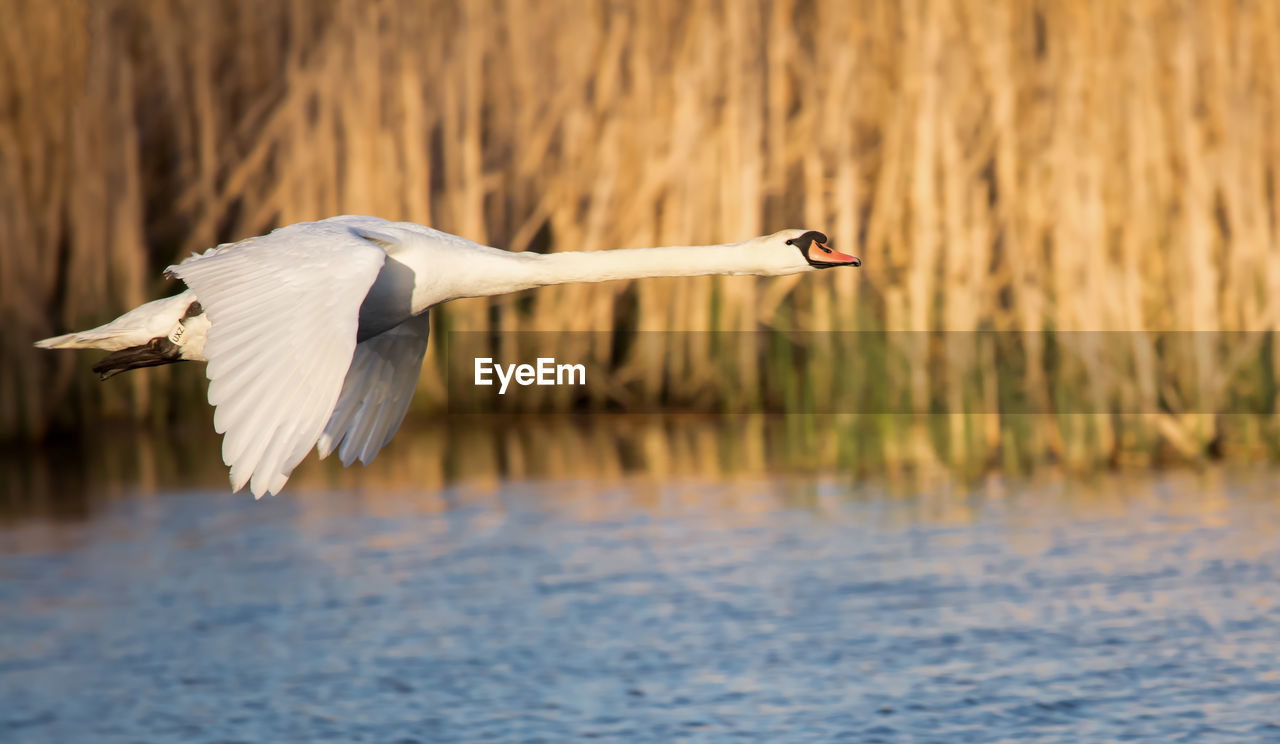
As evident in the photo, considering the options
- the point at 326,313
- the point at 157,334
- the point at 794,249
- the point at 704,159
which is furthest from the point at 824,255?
the point at 704,159

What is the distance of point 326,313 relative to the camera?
5.03m

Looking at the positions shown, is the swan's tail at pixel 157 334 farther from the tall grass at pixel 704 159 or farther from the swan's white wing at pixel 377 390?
the tall grass at pixel 704 159

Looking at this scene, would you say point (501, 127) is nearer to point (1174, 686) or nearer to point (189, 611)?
point (189, 611)

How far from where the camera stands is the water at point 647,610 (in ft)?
24.9

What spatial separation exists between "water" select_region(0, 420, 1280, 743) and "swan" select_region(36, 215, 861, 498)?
6.20 feet

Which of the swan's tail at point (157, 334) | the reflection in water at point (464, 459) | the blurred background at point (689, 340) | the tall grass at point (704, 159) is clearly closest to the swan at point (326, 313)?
the swan's tail at point (157, 334)

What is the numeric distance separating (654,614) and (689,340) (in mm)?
4057

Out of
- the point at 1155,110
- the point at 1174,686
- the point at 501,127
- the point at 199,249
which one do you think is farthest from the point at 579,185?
the point at 1174,686

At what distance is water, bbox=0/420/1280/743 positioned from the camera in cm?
760

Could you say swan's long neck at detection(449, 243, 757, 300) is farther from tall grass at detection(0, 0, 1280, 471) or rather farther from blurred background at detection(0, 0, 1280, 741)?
tall grass at detection(0, 0, 1280, 471)

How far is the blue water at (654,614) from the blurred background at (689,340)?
4cm

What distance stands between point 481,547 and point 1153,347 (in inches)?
177

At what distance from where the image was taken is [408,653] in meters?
8.55

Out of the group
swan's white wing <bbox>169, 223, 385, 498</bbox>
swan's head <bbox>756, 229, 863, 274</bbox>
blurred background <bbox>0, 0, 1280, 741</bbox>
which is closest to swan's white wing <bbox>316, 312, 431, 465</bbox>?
swan's white wing <bbox>169, 223, 385, 498</bbox>
